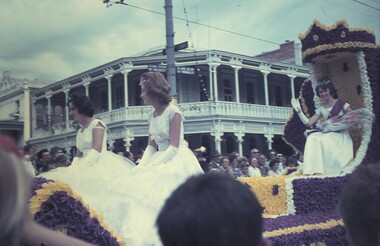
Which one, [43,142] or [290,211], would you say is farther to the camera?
[43,142]

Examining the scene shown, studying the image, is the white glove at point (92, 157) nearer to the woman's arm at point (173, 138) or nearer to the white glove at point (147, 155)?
the white glove at point (147, 155)

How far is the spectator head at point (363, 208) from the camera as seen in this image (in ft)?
4.82

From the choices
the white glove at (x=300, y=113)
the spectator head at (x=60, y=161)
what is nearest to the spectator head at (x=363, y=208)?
the white glove at (x=300, y=113)

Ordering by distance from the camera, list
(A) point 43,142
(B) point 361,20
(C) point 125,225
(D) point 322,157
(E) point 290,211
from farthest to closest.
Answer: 1. (B) point 361,20
2. (A) point 43,142
3. (D) point 322,157
4. (E) point 290,211
5. (C) point 125,225

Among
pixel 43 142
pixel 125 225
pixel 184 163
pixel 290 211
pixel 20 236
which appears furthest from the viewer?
pixel 43 142

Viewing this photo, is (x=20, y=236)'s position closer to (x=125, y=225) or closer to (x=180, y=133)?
(x=125, y=225)

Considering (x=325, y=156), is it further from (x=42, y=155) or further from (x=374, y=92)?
(x=42, y=155)

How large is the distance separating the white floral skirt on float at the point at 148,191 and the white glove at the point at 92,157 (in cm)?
79

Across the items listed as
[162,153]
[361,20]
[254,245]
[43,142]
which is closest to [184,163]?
[162,153]

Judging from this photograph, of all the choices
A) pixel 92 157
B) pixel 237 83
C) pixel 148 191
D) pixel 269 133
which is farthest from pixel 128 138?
pixel 237 83

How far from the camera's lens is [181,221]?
46.6 inches

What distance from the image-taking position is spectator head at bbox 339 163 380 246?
1.47 m

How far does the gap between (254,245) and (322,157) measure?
3757 millimetres

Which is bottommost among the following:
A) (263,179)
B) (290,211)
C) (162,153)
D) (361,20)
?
(290,211)
